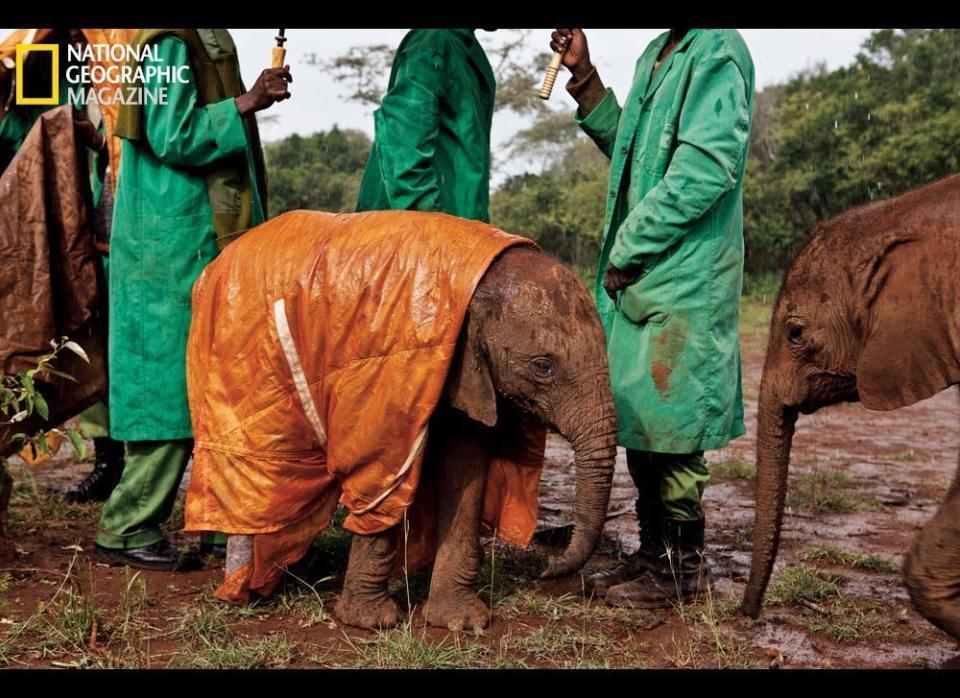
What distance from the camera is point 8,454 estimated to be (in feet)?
18.4

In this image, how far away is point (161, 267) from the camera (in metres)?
5.42

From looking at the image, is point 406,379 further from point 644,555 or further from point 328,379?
point 644,555

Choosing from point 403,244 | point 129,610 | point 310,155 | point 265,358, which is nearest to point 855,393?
point 403,244

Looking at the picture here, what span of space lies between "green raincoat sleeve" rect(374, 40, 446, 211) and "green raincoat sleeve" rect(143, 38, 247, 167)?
711 mm

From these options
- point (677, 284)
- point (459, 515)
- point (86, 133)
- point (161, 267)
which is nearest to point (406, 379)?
point (459, 515)

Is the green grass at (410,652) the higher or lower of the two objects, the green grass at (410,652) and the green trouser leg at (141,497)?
the lower

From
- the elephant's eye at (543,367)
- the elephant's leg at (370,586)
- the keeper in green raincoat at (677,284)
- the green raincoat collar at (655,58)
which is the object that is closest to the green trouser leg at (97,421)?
the elephant's leg at (370,586)

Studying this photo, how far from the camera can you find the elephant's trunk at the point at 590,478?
4.45m

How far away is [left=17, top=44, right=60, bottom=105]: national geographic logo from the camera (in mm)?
6707

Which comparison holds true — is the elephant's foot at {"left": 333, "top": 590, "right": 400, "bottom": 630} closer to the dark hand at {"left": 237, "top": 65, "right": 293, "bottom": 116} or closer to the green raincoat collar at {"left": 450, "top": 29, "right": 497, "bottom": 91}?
the dark hand at {"left": 237, "top": 65, "right": 293, "bottom": 116}

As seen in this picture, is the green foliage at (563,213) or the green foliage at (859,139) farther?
the green foliage at (563,213)

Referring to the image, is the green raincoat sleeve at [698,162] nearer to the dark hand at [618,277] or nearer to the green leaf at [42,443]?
the dark hand at [618,277]

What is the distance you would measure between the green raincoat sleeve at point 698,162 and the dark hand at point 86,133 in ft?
8.98

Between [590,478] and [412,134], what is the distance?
2.05 metres
